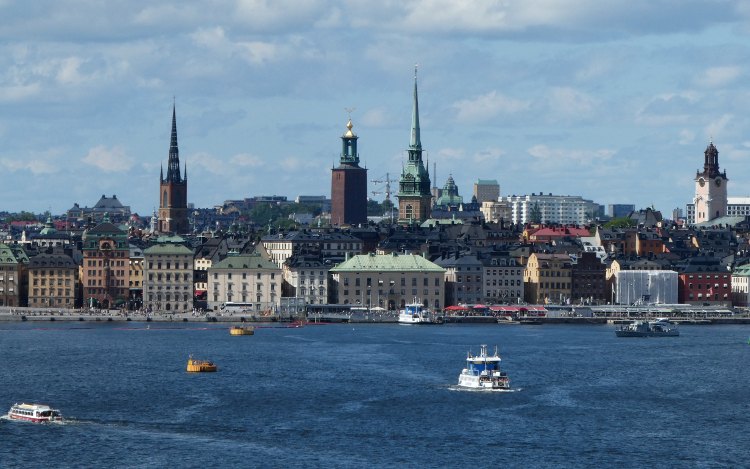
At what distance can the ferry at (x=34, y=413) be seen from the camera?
6294cm

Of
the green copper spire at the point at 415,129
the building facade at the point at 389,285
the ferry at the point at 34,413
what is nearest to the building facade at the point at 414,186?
the green copper spire at the point at 415,129

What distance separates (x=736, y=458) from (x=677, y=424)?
7.34m

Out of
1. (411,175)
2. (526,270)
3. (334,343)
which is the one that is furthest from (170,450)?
(411,175)

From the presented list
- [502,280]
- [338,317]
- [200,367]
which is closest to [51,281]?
[338,317]

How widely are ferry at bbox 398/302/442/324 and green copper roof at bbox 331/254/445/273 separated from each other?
19.3 ft

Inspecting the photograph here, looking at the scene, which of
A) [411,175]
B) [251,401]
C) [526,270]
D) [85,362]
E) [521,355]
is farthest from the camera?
[411,175]

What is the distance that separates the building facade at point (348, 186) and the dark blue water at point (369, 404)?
3450 inches

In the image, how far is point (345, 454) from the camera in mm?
58000

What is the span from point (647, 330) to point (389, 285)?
913 inches

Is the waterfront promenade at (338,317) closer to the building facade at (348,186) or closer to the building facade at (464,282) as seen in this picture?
the building facade at (464,282)

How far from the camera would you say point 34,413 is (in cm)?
6300

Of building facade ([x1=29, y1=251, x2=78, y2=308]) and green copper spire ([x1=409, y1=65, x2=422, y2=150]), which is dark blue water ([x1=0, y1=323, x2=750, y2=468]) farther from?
green copper spire ([x1=409, y1=65, x2=422, y2=150])

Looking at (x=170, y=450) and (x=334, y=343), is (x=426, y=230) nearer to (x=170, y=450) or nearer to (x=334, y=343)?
(x=334, y=343)

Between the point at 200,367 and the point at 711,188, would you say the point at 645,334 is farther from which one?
the point at 711,188
